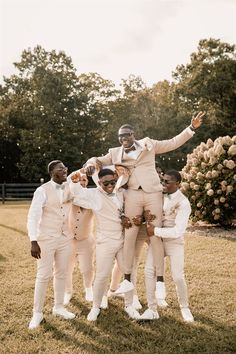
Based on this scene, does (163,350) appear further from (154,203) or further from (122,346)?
(154,203)

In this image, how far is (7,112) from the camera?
1416 inches

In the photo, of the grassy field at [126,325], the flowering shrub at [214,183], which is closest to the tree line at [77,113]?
the flowering shrub at [214,183]

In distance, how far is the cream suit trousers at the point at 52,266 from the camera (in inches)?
217

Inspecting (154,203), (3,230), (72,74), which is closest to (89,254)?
(154,203)

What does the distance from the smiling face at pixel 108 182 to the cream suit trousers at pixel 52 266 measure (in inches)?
33.6

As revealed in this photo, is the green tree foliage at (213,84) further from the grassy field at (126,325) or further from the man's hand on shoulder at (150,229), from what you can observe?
the man's hand on shoulder at (150,229)

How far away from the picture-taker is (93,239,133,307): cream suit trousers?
5.68 meters

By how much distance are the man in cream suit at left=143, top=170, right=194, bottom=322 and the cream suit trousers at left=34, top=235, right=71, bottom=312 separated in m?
1.11

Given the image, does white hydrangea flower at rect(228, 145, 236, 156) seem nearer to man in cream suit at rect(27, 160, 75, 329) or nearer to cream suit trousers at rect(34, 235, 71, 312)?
man in cream suit at rect(27, 160, 75, 329)

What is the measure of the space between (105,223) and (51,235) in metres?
0.74

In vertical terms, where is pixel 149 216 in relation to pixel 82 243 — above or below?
above

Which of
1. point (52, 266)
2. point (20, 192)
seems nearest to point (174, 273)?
point (52, 266)

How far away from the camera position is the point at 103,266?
568 cm

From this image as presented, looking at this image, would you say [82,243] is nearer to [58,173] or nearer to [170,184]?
[58,173]
